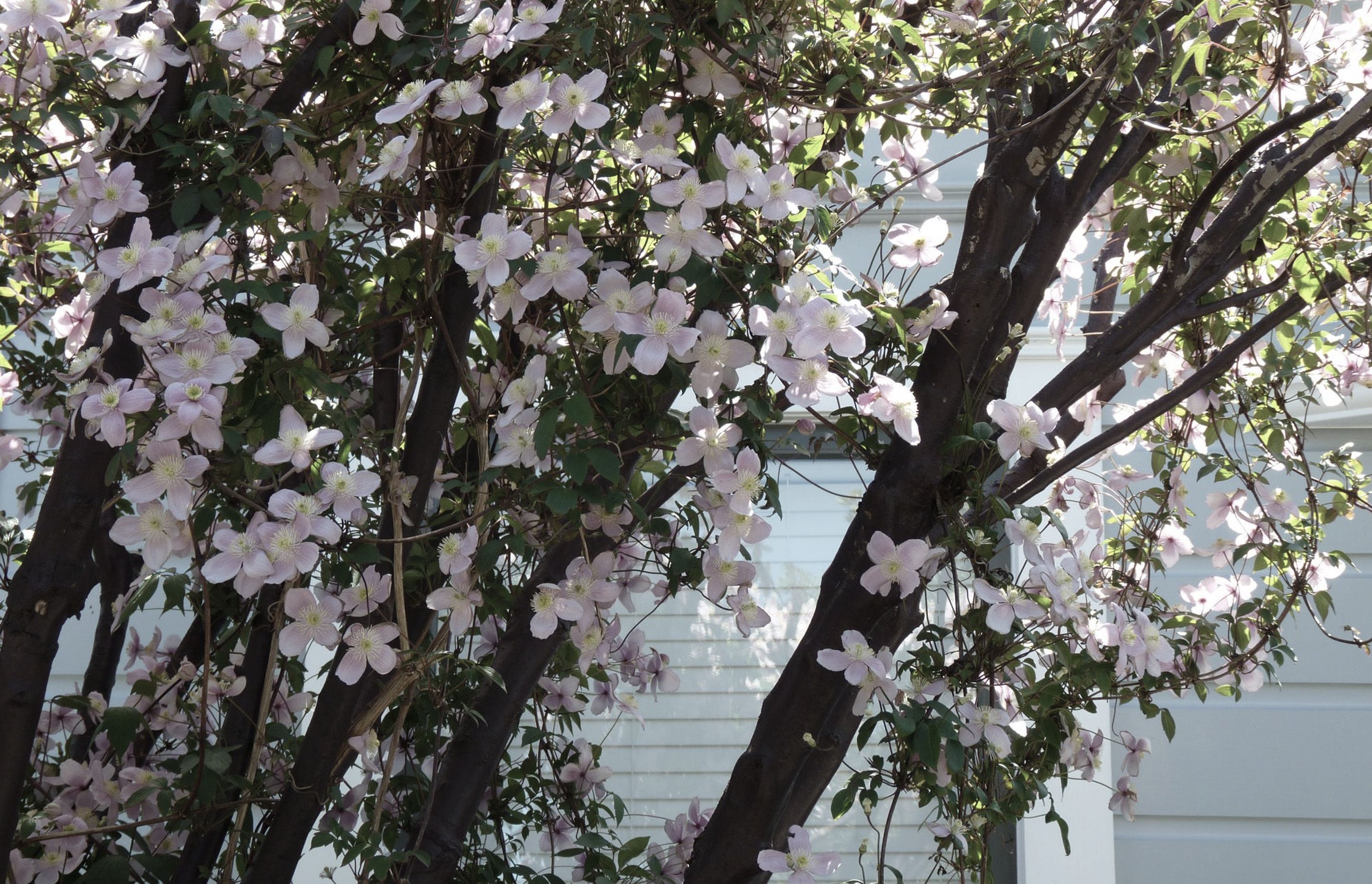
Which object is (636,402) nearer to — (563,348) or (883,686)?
(563,348)

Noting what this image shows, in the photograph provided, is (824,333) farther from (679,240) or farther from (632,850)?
(632,850)

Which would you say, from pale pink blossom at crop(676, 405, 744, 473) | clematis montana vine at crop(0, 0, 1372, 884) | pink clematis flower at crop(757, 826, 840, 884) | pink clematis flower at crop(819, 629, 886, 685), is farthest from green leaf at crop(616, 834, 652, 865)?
pale pink blossom at crop(676, 405, 744, 473)

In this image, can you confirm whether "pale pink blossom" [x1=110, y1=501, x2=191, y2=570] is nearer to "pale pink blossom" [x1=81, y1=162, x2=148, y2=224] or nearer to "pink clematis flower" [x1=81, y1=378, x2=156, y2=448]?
"pink clematis flower" [x1=81, y1=378, x2=156, y2=448]

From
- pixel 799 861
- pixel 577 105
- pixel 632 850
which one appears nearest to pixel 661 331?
Result: pixel 577 105

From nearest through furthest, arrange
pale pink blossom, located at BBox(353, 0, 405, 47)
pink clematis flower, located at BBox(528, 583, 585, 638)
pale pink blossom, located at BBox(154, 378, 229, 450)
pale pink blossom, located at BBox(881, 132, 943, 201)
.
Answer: pale pink blossom, located at BBox(154, 378, 229, 450), pale pink blossom, located at BBox(353, 0, 405, 47), pink clematis flower, located at BBox(528, 583, 585, 638), pale pink blossom, located at BBox(881, 132, 943, 201)

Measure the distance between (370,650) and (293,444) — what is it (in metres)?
0.26

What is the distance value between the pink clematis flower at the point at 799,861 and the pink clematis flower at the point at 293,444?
2.18 ft

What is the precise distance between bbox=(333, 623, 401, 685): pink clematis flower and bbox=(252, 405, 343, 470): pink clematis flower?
22 cm

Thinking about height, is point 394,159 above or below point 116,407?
above

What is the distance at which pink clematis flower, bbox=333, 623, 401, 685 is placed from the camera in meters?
1.26

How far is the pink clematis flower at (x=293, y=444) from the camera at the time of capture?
111cm

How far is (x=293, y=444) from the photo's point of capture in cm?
112

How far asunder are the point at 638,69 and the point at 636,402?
352 mm

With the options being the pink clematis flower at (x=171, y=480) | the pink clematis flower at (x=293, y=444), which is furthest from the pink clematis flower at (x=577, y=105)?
the pink clematis flower at (x=171, y=480)
